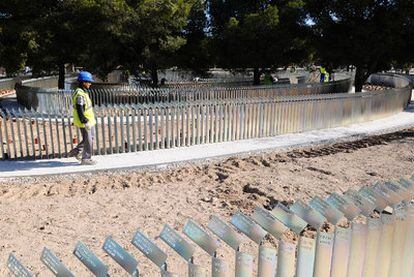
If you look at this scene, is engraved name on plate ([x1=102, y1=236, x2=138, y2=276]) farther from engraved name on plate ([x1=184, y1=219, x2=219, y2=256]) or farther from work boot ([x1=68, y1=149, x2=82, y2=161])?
work boot ([x1=68, y1=149, x2=82, y2=161])

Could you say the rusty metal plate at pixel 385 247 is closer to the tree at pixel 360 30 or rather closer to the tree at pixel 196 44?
the tree at pixel 360 30

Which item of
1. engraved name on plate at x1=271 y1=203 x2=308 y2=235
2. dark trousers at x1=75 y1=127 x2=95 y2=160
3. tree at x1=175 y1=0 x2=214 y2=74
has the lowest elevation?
dark trousers at x1=75 y1=127 x2=95 y2=160

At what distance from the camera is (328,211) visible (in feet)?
9.16

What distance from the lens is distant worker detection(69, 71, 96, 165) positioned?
7859 millimetres

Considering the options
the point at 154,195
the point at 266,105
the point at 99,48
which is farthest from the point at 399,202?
the point at 99,48

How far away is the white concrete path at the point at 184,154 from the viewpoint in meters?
7.89

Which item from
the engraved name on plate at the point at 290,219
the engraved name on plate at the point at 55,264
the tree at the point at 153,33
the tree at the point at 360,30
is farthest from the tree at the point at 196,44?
the engraved name on plate at the point at 55,264

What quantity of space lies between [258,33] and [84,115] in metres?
15.3

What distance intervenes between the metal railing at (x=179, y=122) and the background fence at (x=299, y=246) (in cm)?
629

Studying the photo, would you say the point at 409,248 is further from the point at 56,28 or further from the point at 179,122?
the point at 56,28

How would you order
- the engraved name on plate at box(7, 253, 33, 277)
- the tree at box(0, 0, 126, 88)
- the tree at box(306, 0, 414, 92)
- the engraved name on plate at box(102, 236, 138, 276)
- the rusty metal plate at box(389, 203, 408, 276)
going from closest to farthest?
the engraved name on plate at box(7, 253, 33, 277) < the engraved name on plate at box(102, 236, 138, 276) < the rusty metal plate at box(389, 203, 408, 276) < the tree at box(0, 0, 126, 88) < the tree at box(306, 0, 414, 92)

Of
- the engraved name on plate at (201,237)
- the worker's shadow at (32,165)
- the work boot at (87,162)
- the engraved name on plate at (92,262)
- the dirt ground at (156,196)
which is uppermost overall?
the engraved name on plate at (201,237)

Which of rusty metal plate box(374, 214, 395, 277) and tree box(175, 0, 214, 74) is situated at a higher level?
tree box(175, 0, 214, 74)

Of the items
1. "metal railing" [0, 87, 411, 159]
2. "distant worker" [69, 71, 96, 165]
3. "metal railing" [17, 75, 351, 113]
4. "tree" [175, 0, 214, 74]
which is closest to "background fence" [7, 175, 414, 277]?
"distant worker" [69, 71, 96, 165]
